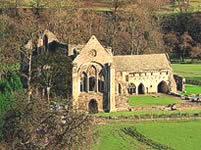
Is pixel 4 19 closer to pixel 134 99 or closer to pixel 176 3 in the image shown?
pixel 134 99

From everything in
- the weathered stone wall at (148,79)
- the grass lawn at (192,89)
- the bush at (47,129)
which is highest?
the weathered stone wall at (148,79)

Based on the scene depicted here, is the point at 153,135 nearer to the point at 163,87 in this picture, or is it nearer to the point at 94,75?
the point at 94,75

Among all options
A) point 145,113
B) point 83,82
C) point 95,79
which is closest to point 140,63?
point 95,79

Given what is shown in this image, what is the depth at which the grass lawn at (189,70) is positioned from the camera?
293 feet

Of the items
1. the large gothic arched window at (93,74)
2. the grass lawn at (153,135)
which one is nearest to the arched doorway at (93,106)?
the large gothic arched window at (93,74)

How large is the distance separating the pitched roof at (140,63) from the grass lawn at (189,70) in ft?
32.5

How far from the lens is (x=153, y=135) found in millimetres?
57812

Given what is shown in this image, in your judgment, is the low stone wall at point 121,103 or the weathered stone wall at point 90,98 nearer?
the weathered stone wall at point 90,98

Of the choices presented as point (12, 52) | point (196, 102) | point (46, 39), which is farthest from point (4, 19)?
point (196, 102)

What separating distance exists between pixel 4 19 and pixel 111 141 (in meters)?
47.5

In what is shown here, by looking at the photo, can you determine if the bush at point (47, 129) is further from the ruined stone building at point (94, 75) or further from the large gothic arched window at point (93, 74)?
the large gothic arched window at point (93, 74)

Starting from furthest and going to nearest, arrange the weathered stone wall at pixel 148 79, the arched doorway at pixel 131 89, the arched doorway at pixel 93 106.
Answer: the arched doorway at pixel 131 89, the weathered stone wall at pixel 148 79, the arched doorway at pixel 93 106

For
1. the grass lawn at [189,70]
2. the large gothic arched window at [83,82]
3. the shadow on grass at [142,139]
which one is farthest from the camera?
the grass lawn at [189,70]

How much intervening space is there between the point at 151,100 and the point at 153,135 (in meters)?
15.7
